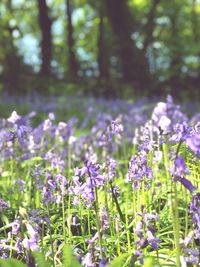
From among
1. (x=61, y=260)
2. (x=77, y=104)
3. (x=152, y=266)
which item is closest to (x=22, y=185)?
(x=61, y=260)

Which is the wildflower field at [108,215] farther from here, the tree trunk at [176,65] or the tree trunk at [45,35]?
the tree trunk at [45,35]

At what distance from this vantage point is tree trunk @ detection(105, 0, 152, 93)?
1681cm

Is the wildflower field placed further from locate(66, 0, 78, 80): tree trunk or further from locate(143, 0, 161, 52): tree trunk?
locate(66, 0, 78, 80): tree trunk

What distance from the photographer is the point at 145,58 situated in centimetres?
1706

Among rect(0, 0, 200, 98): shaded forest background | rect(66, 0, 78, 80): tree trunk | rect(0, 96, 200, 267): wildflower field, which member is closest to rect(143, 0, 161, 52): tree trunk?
rect(0, 0, 200, 98): shaded forest background

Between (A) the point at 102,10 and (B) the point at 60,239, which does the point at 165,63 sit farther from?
(B) the point at 60,239

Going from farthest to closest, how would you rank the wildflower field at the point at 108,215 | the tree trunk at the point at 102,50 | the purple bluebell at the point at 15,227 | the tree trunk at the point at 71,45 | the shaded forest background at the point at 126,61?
the tree trunk at the point at 71,45 → the tree trunk at the point at 102,50 → the shaded forest background at the point at 126,61 → the purple bluebell at the point at 15,227 → the wildflower field at the point at 108,215

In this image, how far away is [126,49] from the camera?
16.9 meters

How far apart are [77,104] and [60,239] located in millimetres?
9070

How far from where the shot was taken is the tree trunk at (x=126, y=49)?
662 inches

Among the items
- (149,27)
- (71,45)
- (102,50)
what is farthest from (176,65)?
(71,45)

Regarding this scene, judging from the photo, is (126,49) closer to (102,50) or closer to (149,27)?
(149,27)

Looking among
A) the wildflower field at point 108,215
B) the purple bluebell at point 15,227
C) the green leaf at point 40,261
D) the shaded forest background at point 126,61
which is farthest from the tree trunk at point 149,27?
the green leaf at point 40,261

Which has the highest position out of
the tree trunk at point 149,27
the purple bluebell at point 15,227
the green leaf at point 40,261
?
the tree trunk at point 149,27
